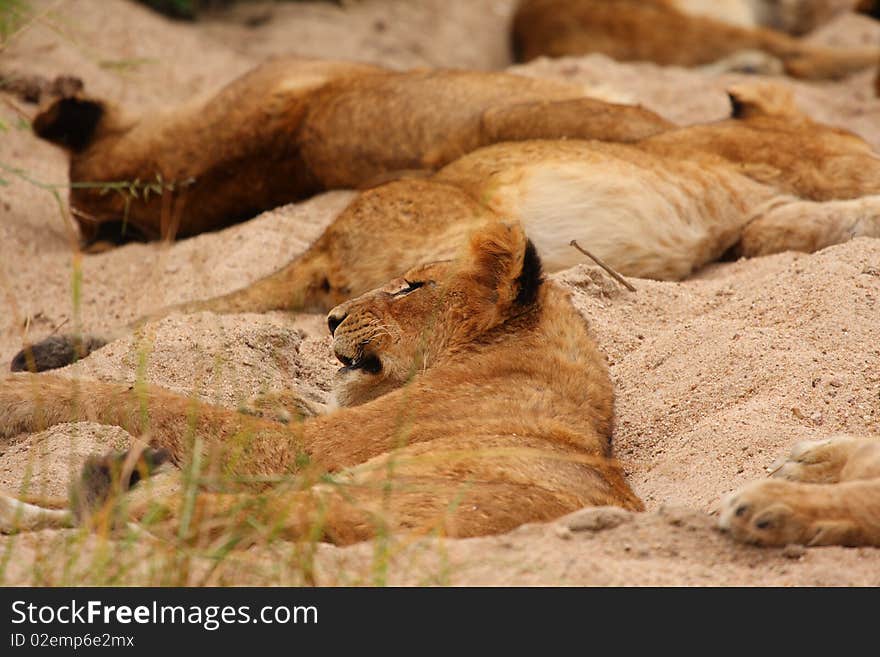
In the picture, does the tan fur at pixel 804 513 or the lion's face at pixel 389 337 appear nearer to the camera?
the tan fur at pixel 804 513

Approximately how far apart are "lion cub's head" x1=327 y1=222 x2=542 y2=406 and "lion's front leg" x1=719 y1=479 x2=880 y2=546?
1165 mm

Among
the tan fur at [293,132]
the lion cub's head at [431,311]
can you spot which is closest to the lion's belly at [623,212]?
the tan fur at [293,132]

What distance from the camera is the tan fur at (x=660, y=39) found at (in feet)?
30.0

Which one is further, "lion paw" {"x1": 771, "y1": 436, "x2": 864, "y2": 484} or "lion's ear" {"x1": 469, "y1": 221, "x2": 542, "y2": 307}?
"lion's ear" {"x1": 469, "y1": 221, "x2": 542, "y2": 307}

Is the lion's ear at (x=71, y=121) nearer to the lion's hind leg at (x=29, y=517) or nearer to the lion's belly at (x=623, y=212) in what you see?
the lion's belly at (x=623, y=212)

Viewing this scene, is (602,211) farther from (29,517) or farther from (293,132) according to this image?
(29,517)

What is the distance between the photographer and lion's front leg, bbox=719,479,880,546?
286 centimetres

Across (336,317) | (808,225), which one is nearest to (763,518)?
(336,317)

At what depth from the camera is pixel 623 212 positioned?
5285 mm

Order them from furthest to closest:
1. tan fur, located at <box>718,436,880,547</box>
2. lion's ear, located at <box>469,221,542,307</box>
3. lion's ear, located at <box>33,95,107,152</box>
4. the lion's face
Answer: lion's ear, located at <box>33,95,107,152</box>, the lion's face, lion's ear, located at <box>469,221,542,307</box>, tan fur, located at <box>718,436,880,547</box>

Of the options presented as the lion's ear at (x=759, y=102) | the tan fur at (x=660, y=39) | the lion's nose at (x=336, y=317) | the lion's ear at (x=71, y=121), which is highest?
the lion's ear at (x=759, y=102)

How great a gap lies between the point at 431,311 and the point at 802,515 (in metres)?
1.47

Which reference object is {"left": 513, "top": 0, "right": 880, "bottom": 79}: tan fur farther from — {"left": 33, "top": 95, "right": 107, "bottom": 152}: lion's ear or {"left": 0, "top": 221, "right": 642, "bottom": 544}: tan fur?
{"left": 0, "top": 221, "right": 642, "bottom": 544}: tan fur

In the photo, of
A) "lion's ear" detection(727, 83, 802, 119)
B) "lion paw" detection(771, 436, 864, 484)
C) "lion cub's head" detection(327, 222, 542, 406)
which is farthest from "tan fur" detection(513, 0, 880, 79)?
"lion paw" detection(771, 436, 864, 484)
